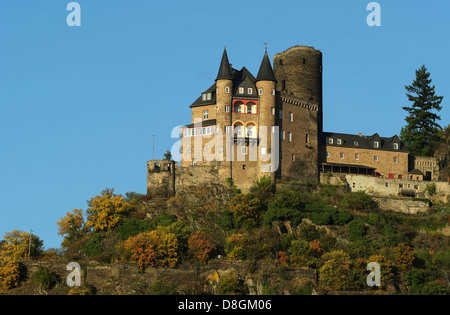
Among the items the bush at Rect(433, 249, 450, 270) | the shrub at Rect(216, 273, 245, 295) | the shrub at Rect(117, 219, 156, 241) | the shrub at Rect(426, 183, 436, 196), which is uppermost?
the shrub at Rect(426, 183, 436, 196)

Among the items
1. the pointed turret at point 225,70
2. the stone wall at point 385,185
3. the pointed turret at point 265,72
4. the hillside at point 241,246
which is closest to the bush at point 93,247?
the hillside at point 241,246

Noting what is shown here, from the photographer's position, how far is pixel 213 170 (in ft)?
322

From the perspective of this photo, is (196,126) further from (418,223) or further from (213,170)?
(418,223)

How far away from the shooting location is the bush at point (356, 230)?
9125cm

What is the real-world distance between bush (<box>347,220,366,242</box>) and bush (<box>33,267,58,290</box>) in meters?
28.7

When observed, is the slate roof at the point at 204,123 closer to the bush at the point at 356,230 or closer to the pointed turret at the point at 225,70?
the pointed turret at the point at 225,70

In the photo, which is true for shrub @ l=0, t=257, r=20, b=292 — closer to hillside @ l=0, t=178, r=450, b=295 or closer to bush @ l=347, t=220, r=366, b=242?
hillside @ l=0, t=178, r=450, b=295

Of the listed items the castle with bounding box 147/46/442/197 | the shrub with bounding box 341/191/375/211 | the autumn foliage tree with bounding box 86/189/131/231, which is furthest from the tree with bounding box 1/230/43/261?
the shrub with bounding box 341/191/375/211

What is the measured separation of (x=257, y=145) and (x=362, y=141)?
693 inches

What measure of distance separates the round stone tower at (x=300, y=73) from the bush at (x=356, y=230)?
68.3 feet

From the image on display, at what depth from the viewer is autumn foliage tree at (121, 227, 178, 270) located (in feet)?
272

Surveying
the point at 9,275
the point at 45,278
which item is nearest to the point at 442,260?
the point at 45,278

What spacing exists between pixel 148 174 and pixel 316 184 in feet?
59.2
